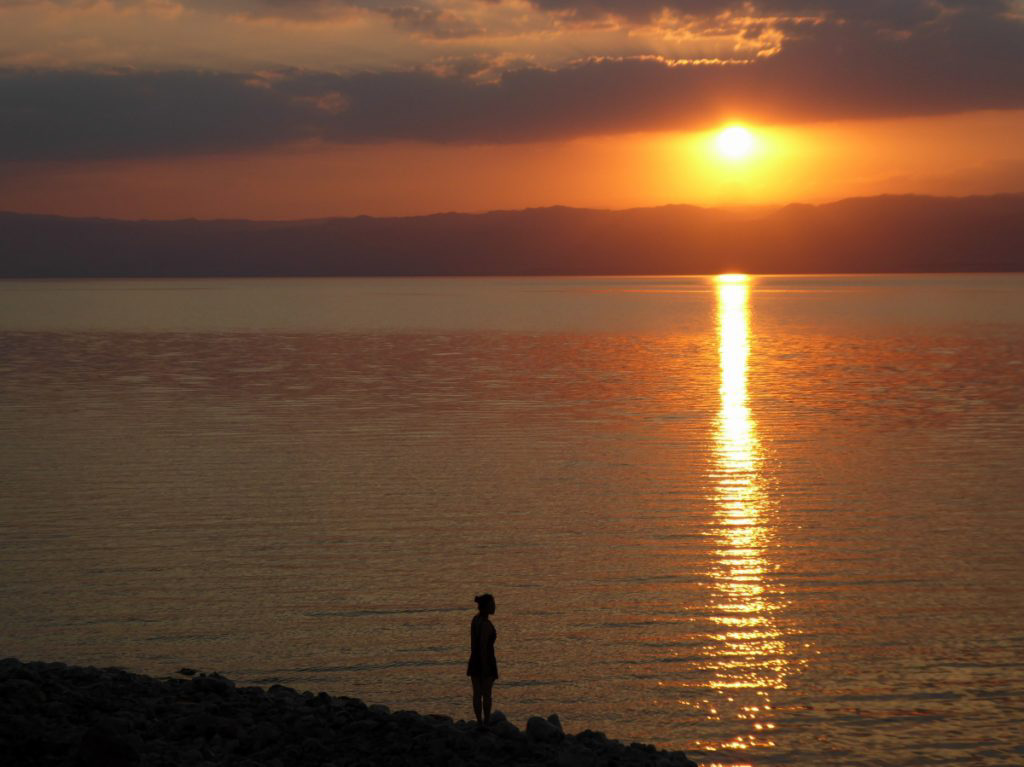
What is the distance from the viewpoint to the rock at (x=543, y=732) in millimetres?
13938

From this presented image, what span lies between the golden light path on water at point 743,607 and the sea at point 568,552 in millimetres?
75

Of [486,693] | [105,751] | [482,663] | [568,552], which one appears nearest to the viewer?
[105,751]

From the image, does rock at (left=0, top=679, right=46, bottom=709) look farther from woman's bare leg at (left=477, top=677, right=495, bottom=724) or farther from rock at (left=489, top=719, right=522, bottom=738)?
rock at (left=489, top=719, right=522, bottom=738)

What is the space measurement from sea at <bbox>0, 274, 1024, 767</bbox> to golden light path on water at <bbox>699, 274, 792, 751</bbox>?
75 mm

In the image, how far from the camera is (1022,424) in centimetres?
4503

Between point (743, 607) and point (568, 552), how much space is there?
16.1 feet

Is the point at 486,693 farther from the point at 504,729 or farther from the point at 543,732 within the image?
the point at 543,732

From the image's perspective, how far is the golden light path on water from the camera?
16875mm

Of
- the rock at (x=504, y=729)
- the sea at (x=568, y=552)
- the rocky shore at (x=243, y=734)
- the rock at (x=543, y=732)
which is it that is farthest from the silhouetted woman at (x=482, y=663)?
the sea at (x=568, y=552)

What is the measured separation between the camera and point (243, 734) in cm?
1373

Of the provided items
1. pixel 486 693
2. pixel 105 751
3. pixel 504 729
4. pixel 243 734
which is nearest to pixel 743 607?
pixel 486 693

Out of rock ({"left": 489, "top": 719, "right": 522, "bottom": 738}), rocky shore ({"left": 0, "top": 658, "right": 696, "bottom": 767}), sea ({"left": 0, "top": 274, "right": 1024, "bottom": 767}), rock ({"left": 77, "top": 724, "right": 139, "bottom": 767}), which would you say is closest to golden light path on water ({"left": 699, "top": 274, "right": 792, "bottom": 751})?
sea ({"left": 0, "top": 274, "right": 1024, "bottom": 767})

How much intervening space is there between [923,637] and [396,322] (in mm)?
126646

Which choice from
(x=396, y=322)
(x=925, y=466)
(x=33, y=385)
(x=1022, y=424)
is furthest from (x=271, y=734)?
(x=396, y=322)
